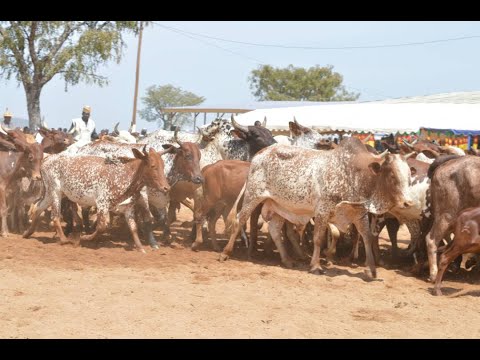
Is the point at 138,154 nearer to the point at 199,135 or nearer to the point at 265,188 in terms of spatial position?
the point at 265,188

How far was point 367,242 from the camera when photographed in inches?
378

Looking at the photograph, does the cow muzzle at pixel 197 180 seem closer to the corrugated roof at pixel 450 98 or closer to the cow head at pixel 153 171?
the cow head at pixel 153 171

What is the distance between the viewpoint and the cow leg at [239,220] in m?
10.7

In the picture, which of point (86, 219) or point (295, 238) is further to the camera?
point (86, 219)

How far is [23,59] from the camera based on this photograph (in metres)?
25.6

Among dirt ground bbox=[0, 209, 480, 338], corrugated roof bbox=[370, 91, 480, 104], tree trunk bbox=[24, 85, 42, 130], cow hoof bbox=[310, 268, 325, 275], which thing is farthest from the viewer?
corrugated roof bbox=[370, 91, 480, 104]

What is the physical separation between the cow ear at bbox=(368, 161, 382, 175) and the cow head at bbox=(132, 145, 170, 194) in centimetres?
333

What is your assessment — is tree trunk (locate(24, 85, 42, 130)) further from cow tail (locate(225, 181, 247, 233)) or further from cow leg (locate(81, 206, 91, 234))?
cow tail (locate(225, 181, 247, 233))

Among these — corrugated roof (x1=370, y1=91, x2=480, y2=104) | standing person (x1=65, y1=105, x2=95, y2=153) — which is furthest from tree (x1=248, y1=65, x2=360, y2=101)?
standing person (x1=65, y1=105, x2=95, y2=153)

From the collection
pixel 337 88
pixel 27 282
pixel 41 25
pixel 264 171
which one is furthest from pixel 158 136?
pixel 337 88

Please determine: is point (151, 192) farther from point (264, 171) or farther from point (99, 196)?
point (264, 171)

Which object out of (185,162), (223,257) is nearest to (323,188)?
(223,257)

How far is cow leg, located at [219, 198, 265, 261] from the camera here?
35.1ft

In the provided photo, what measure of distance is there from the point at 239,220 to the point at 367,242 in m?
2.16
